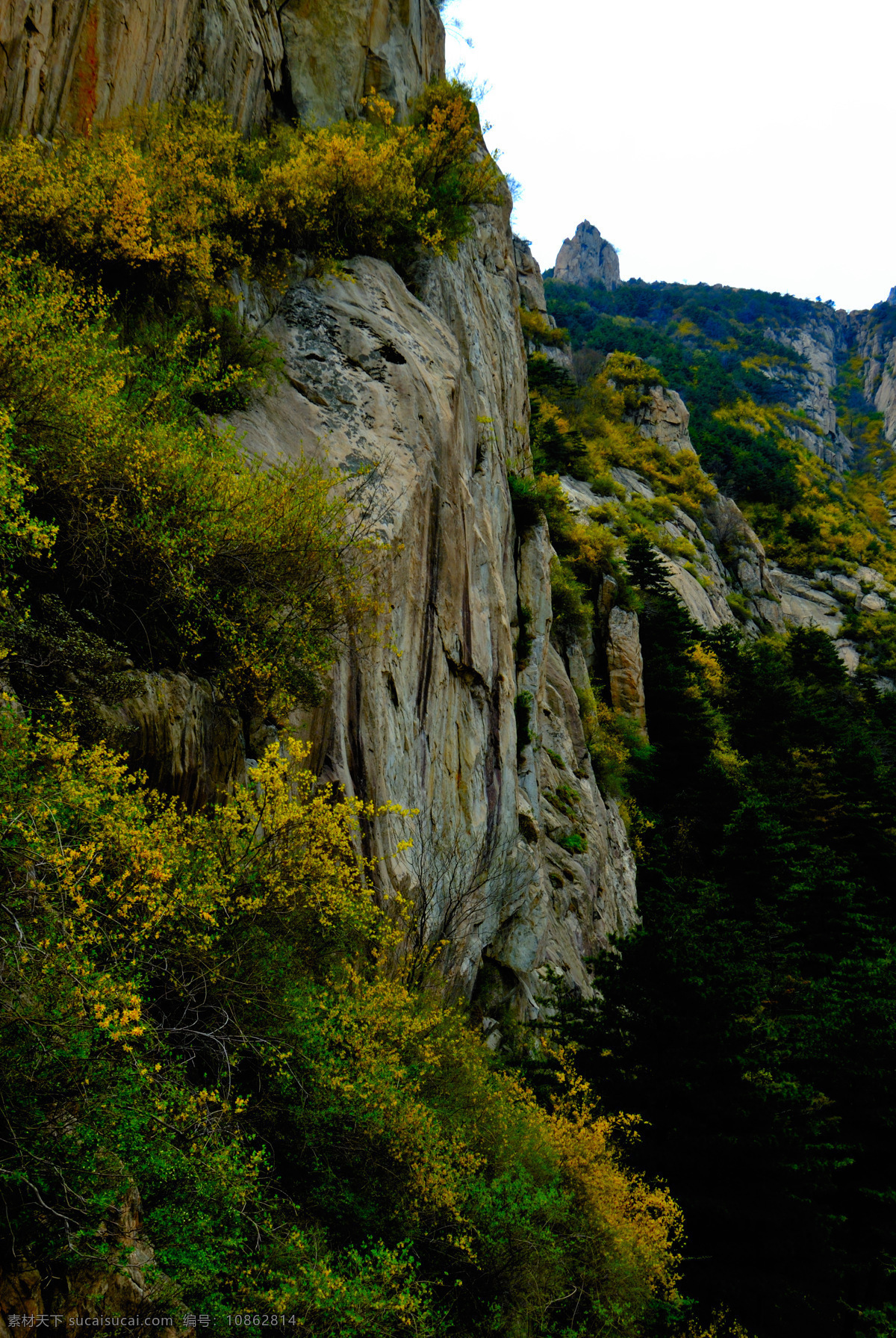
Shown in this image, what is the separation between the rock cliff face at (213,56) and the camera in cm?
980

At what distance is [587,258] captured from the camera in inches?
5295

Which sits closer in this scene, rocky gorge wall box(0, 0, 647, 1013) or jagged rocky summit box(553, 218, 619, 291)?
rocky gorge wall box(0, 0, 647, 1013)

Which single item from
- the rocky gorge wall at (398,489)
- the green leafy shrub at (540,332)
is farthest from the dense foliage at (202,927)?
the green leafy shrub at (540,332)

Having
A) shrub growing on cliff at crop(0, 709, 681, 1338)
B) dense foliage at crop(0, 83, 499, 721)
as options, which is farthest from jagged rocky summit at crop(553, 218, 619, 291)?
shrub growing on cliff at crop(0, 709, 681, 1338)

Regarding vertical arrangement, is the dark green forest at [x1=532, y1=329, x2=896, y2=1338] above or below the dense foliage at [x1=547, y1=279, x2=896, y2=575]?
below

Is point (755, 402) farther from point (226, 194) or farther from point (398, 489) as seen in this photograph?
point (398, 489)

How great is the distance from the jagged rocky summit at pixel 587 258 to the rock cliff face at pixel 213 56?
125722mm

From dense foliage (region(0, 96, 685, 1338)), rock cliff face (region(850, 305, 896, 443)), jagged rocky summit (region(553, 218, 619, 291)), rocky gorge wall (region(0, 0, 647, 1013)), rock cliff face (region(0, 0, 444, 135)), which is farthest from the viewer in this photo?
jagged rocky summit (region(553, 218, 619, 291))

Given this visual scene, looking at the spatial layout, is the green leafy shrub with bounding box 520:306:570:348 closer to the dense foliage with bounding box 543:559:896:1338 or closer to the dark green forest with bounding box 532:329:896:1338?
the dark green forest with bounding box 532:329:896:1338

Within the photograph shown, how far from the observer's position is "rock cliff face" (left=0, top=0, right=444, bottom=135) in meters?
9.80

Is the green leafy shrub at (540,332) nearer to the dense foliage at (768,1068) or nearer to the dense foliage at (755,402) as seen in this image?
the dense foliage at (755,402)

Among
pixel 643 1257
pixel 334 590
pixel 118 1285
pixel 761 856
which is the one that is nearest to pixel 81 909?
pixel 118 1285

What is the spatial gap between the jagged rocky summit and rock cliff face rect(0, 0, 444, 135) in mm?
125722

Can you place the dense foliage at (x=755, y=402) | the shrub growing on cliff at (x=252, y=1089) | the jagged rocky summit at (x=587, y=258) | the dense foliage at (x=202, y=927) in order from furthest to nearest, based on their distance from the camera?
1. the jagged rocky summit at (x=587, y=258)
2. the dense foliage at (x=755, y=402)
3. the dense foliage at (x=202, y=927)
4. the shrub growing on cliff at (x=252, y=1089)
